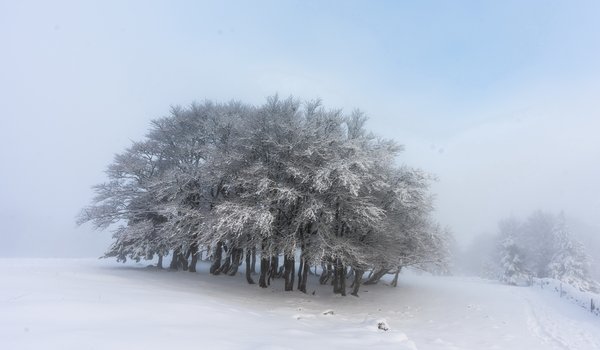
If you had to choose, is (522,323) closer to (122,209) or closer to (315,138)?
(315,138)

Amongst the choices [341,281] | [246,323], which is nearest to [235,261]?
[341,281]

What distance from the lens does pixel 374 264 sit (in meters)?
22.3

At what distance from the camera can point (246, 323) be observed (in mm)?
9742

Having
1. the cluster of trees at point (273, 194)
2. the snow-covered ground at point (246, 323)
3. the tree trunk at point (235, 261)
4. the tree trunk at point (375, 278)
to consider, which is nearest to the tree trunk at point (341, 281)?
the cluster of trees at point (273, 194)

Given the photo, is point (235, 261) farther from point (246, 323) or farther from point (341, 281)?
point (246, 323)

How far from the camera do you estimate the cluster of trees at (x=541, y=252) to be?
4603 centimetres

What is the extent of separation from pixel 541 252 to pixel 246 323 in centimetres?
5845

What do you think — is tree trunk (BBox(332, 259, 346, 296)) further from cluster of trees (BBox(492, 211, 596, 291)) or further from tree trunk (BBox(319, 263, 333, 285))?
cluster of trees (BBox(492, 211, 596, 291))

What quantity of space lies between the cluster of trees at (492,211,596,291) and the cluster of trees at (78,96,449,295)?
3038 cm

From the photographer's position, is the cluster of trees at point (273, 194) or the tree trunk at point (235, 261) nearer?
the cluster of trees at point (273, 194)

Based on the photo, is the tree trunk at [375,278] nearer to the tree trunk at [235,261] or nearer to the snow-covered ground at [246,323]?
the snow-covered ground at [246,323]

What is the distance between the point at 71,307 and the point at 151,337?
118 inches

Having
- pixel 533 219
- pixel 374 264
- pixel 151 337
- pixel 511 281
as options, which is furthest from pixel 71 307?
pixel 533 219

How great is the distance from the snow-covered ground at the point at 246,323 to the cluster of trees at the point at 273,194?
3381mm
